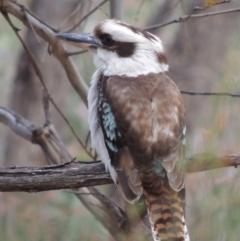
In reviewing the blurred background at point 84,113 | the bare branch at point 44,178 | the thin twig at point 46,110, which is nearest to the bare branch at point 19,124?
the thin twig at point 46,110

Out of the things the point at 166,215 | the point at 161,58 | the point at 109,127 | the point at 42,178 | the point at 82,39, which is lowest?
the point at 166,215

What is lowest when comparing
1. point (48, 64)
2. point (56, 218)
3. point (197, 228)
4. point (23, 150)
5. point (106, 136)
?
point (197, 228)

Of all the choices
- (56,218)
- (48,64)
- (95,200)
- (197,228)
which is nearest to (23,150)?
(48,64)

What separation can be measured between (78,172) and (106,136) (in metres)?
0.28

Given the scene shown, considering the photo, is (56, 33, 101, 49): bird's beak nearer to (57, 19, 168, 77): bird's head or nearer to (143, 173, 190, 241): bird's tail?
(57, 19, 168, 77): bird's head

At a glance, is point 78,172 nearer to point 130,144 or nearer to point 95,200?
point 130,144

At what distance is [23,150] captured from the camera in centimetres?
527

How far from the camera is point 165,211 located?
10.5 feet

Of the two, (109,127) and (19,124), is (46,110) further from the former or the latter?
(109,127)

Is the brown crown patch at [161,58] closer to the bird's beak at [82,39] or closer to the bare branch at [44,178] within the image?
the bird's beak at [82,39]

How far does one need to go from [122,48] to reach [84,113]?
296 cm

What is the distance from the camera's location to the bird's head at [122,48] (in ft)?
12.0

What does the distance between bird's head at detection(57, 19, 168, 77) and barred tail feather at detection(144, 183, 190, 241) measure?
69 centimetres

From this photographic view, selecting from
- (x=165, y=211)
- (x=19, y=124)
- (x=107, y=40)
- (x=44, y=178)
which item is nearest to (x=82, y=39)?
(x=107, y=40)
